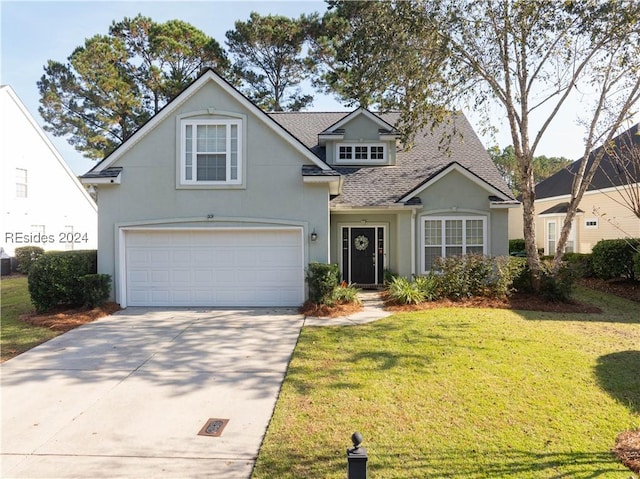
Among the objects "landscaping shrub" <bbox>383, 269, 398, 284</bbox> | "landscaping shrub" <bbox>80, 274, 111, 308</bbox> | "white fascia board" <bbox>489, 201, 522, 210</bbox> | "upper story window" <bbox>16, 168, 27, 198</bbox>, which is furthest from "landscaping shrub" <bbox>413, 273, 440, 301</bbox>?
"upper story window" <bbox>16, 168, 27, 198</bbox>

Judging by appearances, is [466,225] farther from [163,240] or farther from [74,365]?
[74,365]

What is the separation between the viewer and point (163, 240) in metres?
11.1

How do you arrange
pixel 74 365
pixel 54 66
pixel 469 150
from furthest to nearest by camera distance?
1. pixel 54 66
2. pixel 469 150
3. pixel 74 365

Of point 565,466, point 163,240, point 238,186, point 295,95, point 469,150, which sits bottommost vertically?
point 565,466

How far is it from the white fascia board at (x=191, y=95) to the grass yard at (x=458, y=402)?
5.26m

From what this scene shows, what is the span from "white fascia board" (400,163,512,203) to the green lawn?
33.9ft

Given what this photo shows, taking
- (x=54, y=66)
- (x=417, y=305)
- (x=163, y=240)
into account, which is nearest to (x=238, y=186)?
(x=163, y=240)

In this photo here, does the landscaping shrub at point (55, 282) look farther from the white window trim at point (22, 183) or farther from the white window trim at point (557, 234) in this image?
the white window trim at point (557, 234)

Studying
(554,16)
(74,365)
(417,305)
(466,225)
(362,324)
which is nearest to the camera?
(74,365)

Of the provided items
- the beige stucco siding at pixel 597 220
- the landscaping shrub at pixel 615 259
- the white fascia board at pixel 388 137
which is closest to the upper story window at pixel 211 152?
the white fascia board at pixel 388 137

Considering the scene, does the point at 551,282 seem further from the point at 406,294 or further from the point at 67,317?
the point at 67,317

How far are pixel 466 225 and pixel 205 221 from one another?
8276 mm

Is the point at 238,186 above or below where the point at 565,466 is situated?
above

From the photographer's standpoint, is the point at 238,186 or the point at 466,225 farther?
the point at 466,225
